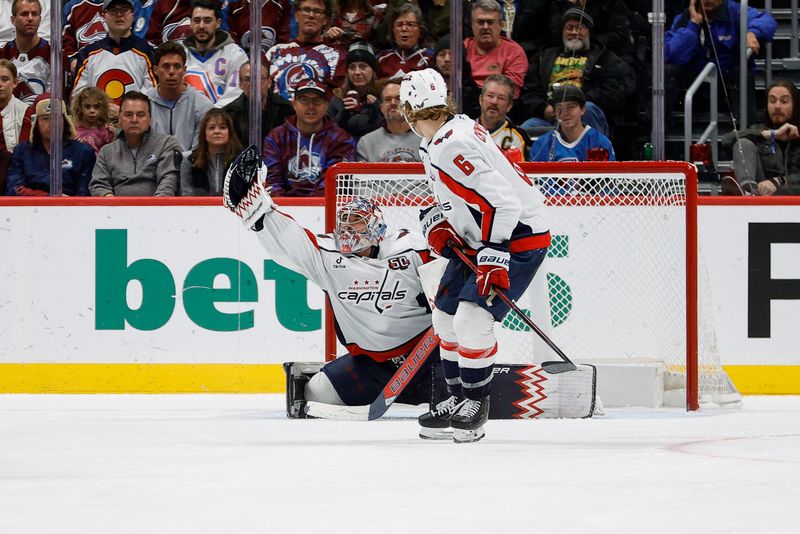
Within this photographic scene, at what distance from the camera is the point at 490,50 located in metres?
6.85

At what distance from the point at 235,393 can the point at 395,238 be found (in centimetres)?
149

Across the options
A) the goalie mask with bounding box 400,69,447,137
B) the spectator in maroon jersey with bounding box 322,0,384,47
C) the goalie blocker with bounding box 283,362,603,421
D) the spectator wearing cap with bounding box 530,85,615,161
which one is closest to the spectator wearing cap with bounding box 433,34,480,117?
the spectator wearing cap with bounding box 530,85,615,161

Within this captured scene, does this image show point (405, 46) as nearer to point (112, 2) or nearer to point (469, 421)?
point (112, 2)

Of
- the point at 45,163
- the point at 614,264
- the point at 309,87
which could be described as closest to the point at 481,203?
the point at 614,264

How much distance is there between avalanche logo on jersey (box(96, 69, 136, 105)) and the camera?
22.9 ft

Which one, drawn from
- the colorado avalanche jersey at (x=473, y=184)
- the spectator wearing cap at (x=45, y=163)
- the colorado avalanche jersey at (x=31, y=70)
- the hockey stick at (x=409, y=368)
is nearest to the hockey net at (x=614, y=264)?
the hockey stick at (x=409, y=368)

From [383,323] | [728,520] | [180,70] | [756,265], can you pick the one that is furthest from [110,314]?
[728,520]

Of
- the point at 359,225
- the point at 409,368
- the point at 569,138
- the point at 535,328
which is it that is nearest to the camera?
the point at 535,328

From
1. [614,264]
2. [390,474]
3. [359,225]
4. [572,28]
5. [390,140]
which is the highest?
[572,28]

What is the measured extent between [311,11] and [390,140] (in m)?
0.83

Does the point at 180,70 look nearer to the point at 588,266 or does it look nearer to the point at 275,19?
the point at 275,19

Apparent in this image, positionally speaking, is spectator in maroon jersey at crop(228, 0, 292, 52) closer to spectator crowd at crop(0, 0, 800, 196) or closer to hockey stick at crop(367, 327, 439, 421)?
spectator crowd at crop(0, 0, 800, 196)

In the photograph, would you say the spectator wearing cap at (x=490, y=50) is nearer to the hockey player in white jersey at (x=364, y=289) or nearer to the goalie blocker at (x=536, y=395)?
the hockey player in white jersey at (x=364, y=289)

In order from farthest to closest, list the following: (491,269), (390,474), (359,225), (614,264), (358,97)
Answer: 1. (358,97)
2. (614,264)
3. (359,225)
4. (491,269)
5. (390,474)
